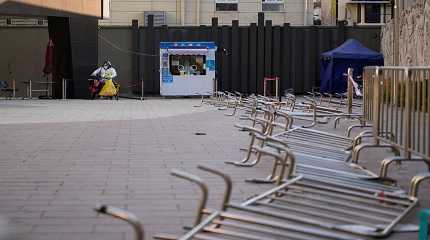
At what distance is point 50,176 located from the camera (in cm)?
933

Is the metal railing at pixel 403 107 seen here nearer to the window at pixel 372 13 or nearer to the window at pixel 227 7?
the window at pixel 227 7

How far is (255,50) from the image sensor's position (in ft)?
114

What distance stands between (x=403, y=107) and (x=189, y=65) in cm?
2397

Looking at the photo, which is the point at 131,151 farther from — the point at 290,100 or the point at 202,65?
the point at 202,65

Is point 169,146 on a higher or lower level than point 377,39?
lower

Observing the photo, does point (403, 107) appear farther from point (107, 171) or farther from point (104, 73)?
point (104, 73)

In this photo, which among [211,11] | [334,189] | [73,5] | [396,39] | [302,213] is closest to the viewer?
[302,213]

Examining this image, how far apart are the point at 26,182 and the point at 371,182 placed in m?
4.02

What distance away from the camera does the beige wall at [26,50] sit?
35469 mm

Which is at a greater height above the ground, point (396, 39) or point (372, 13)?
point (372, 13)

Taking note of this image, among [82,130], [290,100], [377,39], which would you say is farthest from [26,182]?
[377,39]

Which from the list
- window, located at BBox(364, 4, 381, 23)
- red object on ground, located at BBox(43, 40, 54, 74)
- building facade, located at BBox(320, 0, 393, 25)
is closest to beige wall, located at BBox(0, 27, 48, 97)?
red object on ground, located at BBox(43, 40, 54, 74)

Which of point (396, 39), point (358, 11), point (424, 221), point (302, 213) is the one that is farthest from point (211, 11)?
point (424, 221)

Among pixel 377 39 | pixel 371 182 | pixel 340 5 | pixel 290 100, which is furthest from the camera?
pixel 340 5
